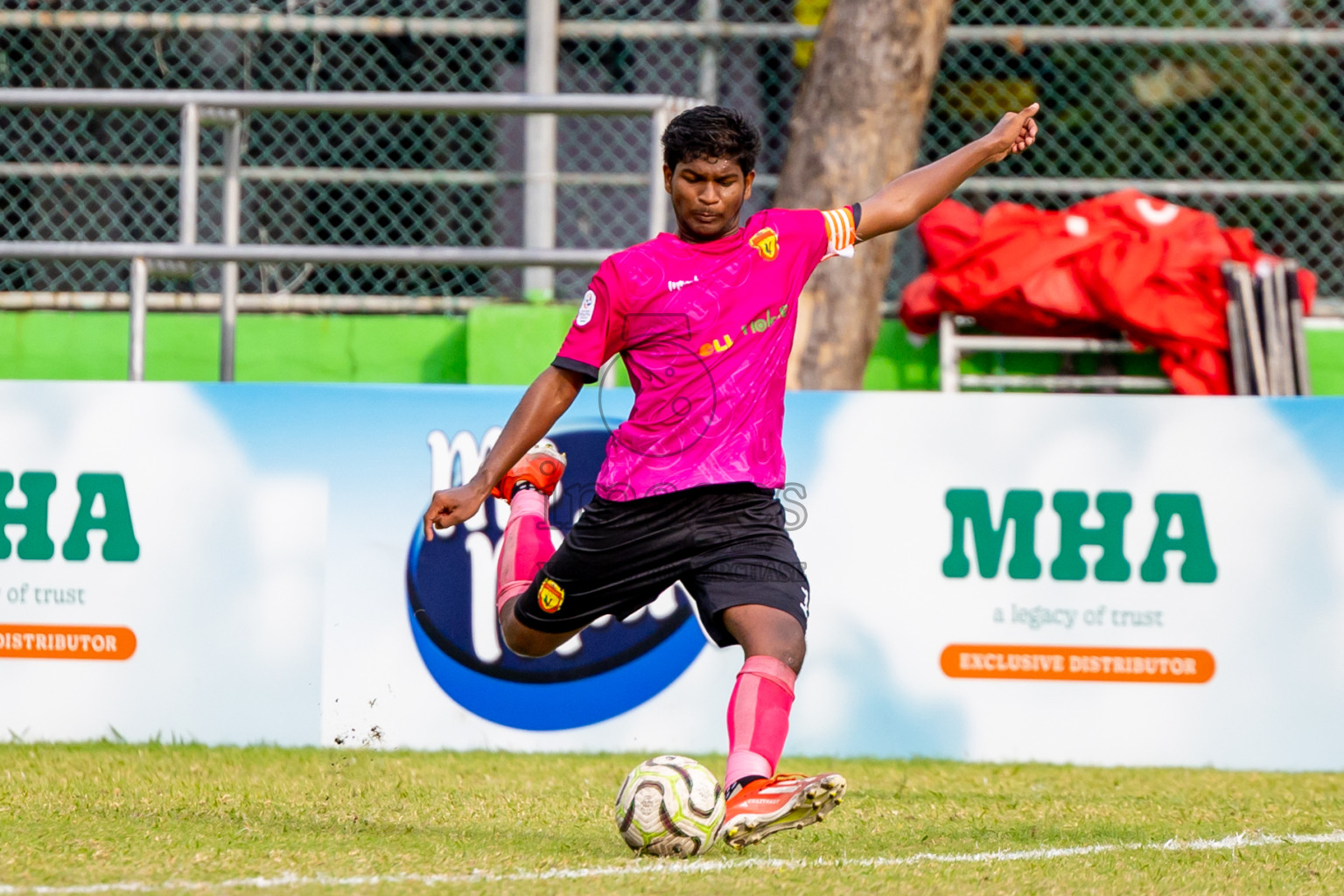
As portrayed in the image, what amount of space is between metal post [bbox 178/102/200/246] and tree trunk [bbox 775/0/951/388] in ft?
9.72

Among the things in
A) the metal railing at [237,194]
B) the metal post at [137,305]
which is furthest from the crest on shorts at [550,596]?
the metal post at [137,305]

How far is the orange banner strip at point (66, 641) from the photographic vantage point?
237 inches

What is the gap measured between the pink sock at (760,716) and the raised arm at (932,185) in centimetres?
116

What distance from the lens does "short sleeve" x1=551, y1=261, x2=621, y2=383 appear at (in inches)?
158

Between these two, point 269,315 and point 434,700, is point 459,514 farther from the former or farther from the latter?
point 269,315

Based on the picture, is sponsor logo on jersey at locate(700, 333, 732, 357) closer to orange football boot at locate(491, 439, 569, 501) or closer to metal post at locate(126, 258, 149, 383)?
orange football boot at locate(491, 439, 569, 501)

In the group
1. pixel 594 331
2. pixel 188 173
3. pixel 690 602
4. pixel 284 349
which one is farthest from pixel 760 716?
pixel 284 349

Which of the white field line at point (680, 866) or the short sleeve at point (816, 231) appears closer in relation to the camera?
the white field line at point (680, 866)

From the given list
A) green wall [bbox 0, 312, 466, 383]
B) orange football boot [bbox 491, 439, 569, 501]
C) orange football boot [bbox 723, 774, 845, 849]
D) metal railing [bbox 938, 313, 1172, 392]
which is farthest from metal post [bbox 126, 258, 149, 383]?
metal railing [bbox 938, 313, 1172, 392]

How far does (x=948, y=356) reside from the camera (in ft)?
28.3

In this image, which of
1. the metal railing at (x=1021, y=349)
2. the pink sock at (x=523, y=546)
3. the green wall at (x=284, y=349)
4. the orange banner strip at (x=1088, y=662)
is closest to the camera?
the pink sock at (x=523, y=546)

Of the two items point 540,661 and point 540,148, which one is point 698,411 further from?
point 540,148

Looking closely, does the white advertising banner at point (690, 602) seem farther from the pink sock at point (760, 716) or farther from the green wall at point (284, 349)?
the green wall at point (284, 349)

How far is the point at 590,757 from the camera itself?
5.86 metres
